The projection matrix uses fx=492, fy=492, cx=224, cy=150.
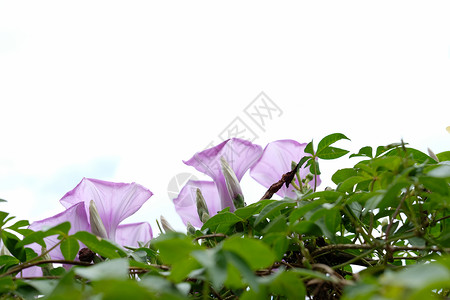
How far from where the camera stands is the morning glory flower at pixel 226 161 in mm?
954

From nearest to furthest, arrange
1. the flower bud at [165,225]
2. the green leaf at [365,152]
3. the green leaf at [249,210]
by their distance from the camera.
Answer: the green leaf at [249,210] < the green leaf at [365,152] < the flower bud at [165,225]

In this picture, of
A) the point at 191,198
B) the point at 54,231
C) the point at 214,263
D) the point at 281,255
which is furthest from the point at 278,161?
the point at 214,263

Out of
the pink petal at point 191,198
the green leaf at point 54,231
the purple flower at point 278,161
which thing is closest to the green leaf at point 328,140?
the purple flower at point 278,161

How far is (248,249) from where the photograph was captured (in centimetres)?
38

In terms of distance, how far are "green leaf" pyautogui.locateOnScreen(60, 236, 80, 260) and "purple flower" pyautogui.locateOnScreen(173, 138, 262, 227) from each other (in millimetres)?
390

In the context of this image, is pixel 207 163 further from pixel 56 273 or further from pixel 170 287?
pixel 170 287

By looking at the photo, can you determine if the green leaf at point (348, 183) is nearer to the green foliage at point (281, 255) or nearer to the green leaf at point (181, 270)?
the green foliage at point (281, 255)

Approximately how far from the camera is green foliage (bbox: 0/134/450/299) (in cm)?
33

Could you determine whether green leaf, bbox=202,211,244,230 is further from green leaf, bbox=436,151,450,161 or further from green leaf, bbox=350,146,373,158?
green leaf, bbox=436,151,450,161

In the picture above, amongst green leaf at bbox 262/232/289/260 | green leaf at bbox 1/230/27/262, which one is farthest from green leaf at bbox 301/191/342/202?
green leaf at bbox 1/230/27/262

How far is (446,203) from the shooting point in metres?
0.58

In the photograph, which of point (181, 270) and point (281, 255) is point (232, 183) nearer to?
point (281, 255)

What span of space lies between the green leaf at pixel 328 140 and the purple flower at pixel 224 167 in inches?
5.7

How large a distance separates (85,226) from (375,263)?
517 millimetres
